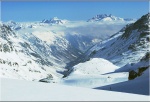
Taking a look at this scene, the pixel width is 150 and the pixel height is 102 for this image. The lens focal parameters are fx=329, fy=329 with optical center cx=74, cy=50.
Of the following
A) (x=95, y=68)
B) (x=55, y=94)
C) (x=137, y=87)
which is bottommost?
(x=55, y=94)

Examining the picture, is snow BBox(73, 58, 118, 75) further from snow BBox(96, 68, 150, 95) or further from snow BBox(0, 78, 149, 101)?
snow BBox(0, 78, 149, 101)

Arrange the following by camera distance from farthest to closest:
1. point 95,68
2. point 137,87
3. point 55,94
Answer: point 95,68
point 137,87
point 55,94

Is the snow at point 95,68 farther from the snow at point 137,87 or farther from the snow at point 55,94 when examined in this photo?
the snow at point 55,94

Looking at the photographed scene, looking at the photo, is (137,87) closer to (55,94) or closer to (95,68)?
(55,94)

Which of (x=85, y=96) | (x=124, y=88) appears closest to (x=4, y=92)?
(x=85, y=96)

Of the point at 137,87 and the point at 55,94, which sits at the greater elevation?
the point at 137,87

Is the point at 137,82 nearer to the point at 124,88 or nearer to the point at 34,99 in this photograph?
the point at 124,88

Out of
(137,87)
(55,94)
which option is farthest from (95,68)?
(55,94)

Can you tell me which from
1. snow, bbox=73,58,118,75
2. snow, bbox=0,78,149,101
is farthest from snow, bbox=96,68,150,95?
snow, bbox=73,58,118,75

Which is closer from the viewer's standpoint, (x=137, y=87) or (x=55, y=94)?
(x=55, y=94)
